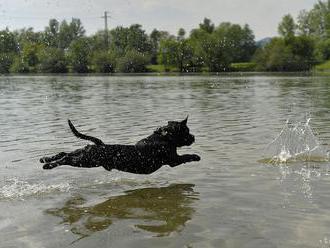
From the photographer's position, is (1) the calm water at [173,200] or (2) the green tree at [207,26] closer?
(1) the calm water at [173,200]

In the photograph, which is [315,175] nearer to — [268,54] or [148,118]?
[148,118]

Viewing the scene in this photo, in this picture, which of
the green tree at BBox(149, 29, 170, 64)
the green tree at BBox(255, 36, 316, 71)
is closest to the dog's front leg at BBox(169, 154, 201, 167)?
the green tree at BBox(255, 36, 316, 71)

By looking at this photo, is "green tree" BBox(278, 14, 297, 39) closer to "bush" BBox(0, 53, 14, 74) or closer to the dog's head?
"bush" BBox(0, 53, 14, 74)

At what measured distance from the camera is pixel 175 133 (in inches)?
420

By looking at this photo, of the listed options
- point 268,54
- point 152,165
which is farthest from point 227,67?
point 152,165

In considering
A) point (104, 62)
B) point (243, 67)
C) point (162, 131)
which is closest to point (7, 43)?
point (104, 62)

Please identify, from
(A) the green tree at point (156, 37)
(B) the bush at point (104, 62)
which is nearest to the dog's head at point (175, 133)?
(B) the bush at point (104, 62)

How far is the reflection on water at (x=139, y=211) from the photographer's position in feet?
26.1

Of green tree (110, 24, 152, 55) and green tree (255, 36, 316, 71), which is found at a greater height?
green tree (110, 24, 152, 55)

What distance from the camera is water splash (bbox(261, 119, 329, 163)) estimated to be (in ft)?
42.8

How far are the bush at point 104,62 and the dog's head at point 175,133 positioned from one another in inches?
4786

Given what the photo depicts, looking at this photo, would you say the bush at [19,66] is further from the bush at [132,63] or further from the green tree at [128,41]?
the bush at [132,63]

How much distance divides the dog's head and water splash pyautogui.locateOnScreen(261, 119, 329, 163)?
2917mm

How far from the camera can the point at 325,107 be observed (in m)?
26.4
